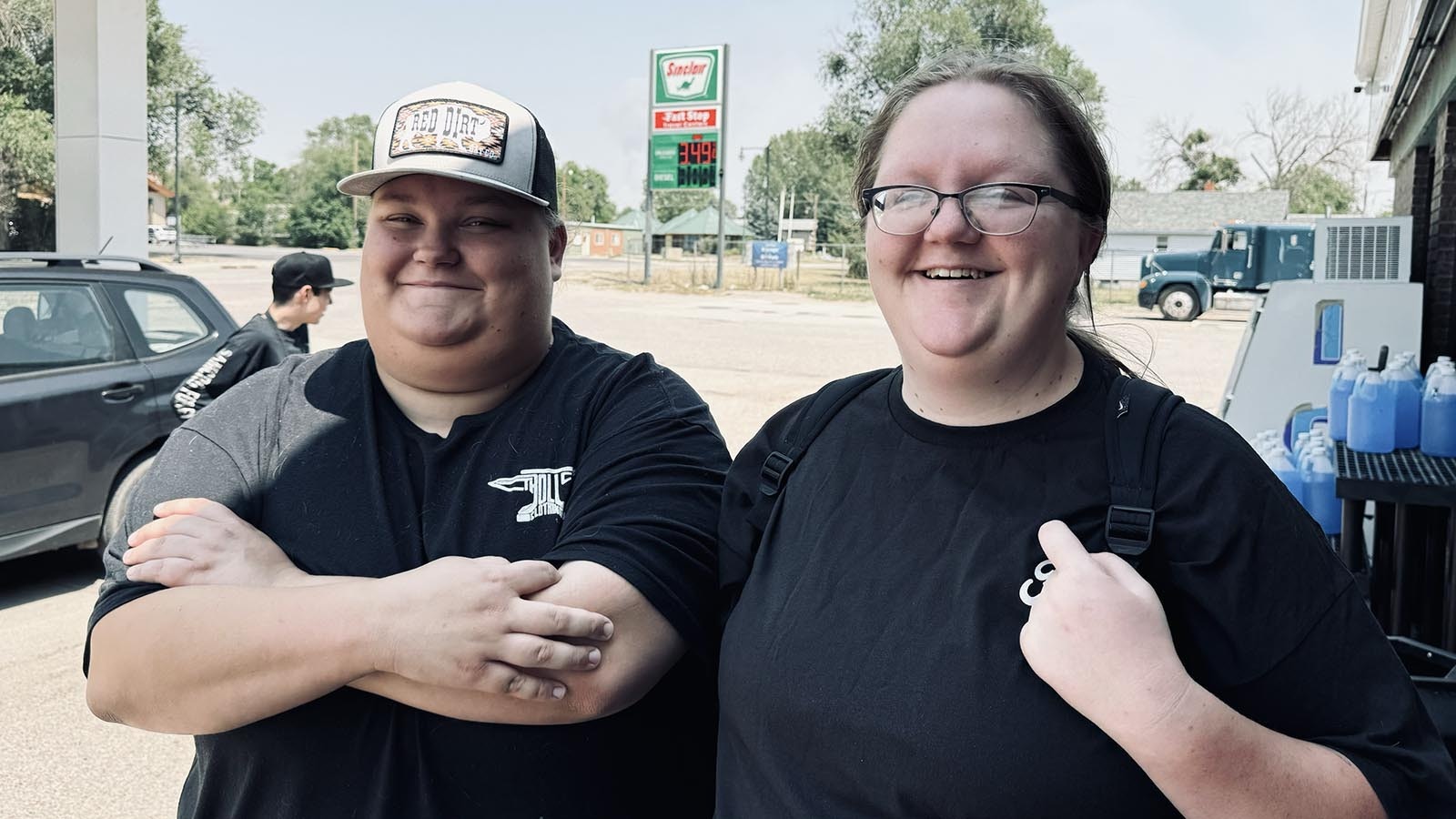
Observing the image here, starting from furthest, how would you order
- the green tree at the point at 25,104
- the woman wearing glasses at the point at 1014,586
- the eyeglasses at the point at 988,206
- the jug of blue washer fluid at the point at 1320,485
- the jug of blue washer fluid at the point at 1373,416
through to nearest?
the green tree at the point at 25,104
the jug of blue washer fluid at the point at 1373,416
the jug of blue washer fluid at the point at 1320,485
the eyeglasses at the point at 988,206
the woman wearing glasses at the point at 1014,586

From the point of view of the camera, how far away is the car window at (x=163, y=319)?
6582 mm

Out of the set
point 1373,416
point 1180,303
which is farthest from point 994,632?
point 1180,303

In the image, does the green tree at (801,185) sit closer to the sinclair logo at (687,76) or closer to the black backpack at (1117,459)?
the sinclair logo at (687,76)

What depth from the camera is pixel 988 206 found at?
1.56m

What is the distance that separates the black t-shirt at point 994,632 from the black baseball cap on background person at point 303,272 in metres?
5.80

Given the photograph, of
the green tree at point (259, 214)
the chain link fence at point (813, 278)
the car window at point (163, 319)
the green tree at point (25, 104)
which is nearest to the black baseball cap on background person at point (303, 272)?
the car window at point (163, 319)

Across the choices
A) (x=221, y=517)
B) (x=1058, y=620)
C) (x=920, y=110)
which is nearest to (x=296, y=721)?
(x=221, y=517)

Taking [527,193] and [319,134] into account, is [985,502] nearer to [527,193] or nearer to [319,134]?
[527,193]

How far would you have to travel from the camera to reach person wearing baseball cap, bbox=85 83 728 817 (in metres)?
1.61

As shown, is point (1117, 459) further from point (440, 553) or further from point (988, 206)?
point (440, 553)

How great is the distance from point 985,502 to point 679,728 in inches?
26.8

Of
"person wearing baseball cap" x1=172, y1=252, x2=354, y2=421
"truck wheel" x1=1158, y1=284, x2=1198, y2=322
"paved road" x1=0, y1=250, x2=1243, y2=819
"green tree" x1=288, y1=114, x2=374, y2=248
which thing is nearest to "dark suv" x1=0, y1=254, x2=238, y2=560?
"person wearing baseball cap" x1=172, y1=252, x2=354, y2=421

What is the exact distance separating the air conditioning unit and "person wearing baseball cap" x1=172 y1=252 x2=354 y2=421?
6.39 metres

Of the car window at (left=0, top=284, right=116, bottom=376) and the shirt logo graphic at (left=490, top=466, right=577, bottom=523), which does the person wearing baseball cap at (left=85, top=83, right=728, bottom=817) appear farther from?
the car window at (left=0, top=284, right=116, bottom=376)
